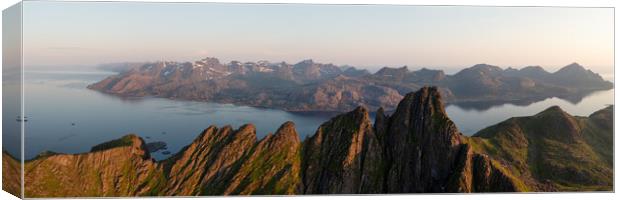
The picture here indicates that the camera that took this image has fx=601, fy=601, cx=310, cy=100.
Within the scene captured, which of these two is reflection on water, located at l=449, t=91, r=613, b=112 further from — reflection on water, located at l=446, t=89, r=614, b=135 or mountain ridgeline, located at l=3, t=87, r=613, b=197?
mountain ridgeline, located at l=3, t=87, r=613, b=197

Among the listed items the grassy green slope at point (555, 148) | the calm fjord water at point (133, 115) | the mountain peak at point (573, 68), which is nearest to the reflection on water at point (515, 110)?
the calm fjord water at point (133, 115)

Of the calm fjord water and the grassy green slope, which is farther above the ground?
the calm fjord water

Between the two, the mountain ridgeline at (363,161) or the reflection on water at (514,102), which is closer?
the mountain ridgeline at (363,161)

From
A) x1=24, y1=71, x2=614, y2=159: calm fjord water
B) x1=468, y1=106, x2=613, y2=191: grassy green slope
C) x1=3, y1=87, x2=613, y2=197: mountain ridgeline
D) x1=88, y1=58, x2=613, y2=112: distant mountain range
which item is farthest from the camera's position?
x1=468, y1=106, x2=613, y2=191: grassy green slope

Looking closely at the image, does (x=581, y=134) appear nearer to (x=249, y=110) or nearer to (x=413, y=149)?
(x=413, y=149)

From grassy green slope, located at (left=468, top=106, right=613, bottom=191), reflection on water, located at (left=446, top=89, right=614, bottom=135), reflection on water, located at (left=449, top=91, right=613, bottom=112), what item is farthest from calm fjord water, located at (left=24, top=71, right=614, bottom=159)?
grassy green slope, located at (left=468, top=106, right=613, bottom=191)

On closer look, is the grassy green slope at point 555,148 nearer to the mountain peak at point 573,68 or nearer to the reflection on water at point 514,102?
the reflection on water at point 514,102

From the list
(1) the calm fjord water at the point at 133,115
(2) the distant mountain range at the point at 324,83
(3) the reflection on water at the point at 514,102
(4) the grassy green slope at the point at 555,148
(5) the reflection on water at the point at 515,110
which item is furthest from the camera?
(3) the reflection on water at the point at 514,102

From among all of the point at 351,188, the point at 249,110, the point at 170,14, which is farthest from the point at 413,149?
the point at 170,14
